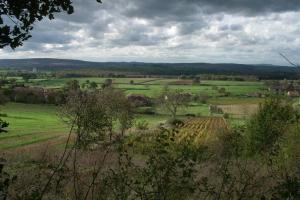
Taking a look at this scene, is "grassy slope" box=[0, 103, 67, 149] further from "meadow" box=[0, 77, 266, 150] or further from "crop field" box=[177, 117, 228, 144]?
"crop field" box=[177, 117, 228, 144]

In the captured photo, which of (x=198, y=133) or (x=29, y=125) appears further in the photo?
(x=29, y=125)

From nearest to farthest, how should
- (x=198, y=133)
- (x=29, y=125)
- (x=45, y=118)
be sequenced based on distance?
(x=198, y=133), (x=29, y=125), (x=45, y=118)

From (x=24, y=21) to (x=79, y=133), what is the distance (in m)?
1.51

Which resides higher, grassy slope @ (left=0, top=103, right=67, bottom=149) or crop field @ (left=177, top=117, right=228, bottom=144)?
crop field @ (left=177, top=117, right=228, bottom=144)

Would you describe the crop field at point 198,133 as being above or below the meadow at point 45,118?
above

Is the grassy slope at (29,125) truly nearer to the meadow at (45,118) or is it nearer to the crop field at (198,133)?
the meadow at (45,118)

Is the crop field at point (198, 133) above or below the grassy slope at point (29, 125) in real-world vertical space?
above

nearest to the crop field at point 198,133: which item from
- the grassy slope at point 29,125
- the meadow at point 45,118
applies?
the meadow at point 45,118

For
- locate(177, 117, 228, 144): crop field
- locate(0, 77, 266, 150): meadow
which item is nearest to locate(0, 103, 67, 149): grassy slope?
locate(0, 77, 266, 150): meadow

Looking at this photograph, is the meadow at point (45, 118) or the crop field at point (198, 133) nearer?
the crop field at point (198, 133)

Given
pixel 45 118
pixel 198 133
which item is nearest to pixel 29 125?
pixel 45 118

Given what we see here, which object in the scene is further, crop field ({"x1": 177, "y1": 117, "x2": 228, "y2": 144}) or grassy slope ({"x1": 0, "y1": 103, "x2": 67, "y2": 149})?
grassy slope ({"x1": 0, "y1": 103, "x2": 67, "y2": 149})

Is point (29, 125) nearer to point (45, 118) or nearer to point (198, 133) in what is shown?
point (45, 118)

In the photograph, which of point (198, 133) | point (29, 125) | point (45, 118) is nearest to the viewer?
point (198, 133)
